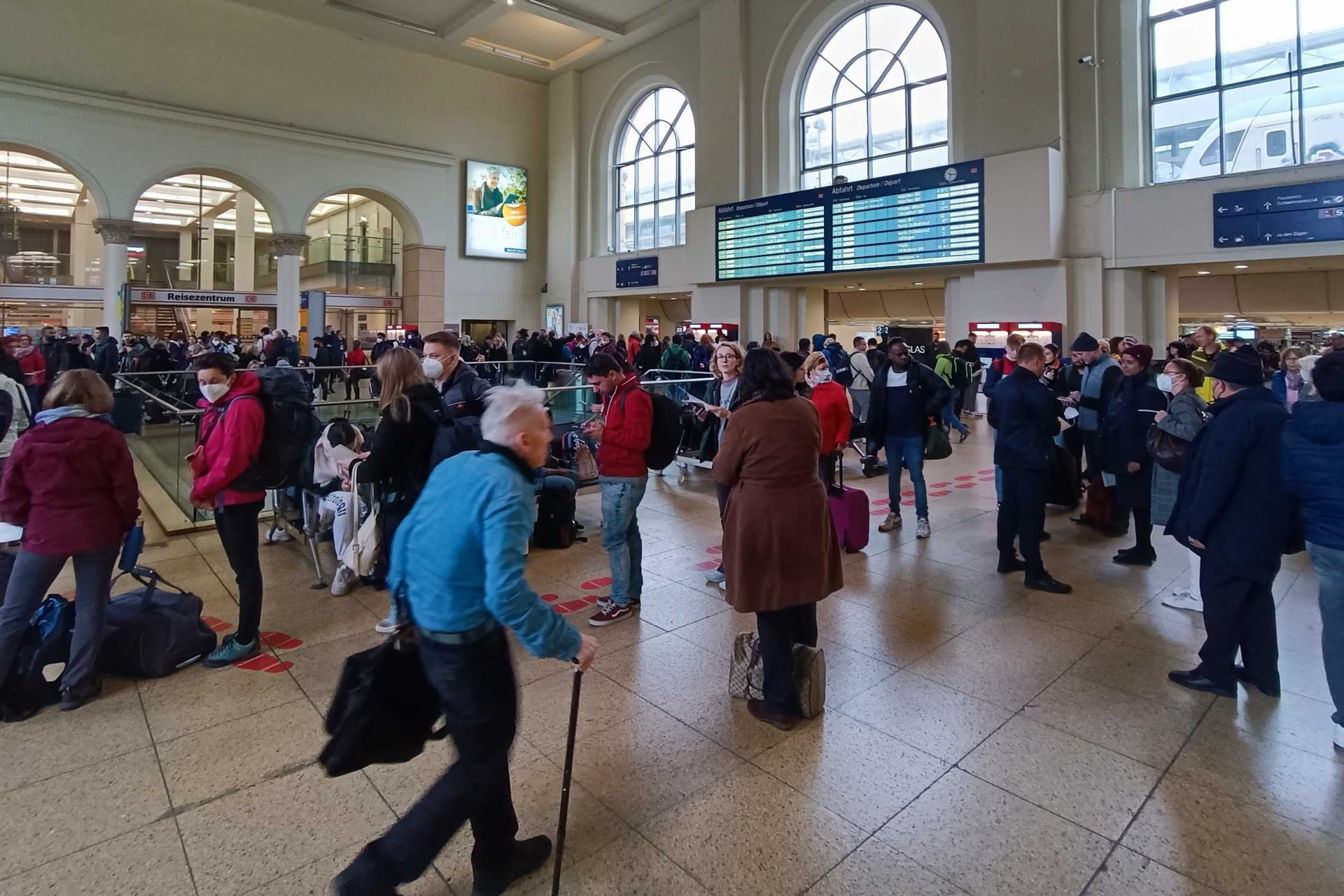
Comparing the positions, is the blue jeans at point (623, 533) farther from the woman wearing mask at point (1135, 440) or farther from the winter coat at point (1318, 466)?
the woman wearing mask at point (1135, 440)

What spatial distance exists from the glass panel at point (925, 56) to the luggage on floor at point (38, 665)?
16.4 m

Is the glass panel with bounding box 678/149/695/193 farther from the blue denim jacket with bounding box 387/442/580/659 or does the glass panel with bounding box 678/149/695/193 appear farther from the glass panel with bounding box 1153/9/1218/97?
the blue denim jacket with bounding box 387/442/580/659

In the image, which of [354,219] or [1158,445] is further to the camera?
[354,219]

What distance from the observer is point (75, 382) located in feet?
10.5

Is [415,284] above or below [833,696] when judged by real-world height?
above

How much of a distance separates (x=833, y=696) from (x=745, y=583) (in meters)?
0.91

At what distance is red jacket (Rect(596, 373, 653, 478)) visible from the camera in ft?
13.4

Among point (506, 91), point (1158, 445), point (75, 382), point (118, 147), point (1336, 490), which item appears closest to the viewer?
point (1336, 490)

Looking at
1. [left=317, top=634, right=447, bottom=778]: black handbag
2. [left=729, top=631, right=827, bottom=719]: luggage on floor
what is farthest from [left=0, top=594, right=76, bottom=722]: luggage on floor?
[left=729, top=631, right=827, bottom=719]: luggage on floor

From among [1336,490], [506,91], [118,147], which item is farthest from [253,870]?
[506,91]

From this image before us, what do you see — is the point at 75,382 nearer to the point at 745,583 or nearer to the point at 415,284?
the point at 745,583

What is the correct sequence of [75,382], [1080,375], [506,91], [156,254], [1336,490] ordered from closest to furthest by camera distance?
[1336,490], [75,382], [1080,375], [506,91], [156,254]

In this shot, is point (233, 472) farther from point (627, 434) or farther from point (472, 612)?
point (472, 612)

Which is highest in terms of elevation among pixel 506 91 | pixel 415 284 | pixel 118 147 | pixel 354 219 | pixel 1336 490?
pixel 506 91
